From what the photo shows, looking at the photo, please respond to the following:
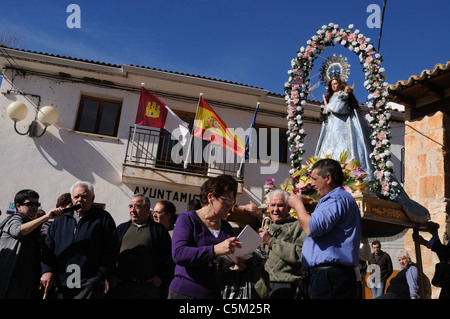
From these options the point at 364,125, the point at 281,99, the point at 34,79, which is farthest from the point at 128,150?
the point at 364,125

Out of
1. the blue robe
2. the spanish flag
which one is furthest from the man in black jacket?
the spanish flag

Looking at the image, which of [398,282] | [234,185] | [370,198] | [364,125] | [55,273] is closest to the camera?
[234,185]

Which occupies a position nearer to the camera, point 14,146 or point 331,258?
point 331,258

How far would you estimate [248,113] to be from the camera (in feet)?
47.2

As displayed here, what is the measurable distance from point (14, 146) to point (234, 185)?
11.3m

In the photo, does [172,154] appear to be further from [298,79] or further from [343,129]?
[343,129]

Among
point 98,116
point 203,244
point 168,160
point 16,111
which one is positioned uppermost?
point 98,116

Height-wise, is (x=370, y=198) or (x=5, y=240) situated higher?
(x=370, y=198)

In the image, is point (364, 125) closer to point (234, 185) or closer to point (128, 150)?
point (234, 185)

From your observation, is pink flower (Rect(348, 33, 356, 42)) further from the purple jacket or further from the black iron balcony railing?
the black iron balcony railing

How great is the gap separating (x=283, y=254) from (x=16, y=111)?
1090 centimetres

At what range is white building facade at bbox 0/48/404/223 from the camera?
42.0ft

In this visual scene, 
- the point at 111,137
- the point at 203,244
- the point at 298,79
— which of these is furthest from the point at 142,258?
the point at 111,137

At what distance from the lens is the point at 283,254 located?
3738 millimetres
